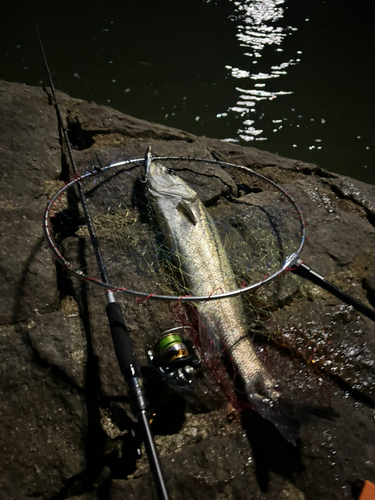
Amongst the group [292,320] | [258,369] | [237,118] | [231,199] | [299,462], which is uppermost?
[237,118]

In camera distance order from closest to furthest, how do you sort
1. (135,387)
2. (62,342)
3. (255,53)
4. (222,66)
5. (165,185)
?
(135,387), (62,342), (165,185), (222,66), (255,53)

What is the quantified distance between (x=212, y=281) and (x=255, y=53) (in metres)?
7.32

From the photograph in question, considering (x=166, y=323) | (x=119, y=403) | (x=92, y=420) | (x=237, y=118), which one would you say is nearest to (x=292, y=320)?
(x=166, y=323)

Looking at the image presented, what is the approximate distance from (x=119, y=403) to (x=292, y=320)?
1.53 m

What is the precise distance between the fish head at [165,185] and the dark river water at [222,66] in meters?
3.04

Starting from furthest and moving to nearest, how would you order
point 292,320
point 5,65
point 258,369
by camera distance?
point 5,65 → point 292,320 → point 258,369

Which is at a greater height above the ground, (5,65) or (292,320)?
(5,65)

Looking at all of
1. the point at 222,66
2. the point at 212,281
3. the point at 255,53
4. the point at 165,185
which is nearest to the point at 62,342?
the point at 212,281

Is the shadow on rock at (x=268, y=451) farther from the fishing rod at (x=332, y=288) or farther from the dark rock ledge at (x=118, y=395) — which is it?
the fishing rod at (x=332, y=288)

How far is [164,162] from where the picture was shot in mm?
4117

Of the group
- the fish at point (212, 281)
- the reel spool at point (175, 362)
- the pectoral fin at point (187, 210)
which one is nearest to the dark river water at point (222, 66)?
the fish at point (212, 281)

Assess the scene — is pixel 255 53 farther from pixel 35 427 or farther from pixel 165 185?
pixel 35 427

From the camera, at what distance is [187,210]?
346 centimetres

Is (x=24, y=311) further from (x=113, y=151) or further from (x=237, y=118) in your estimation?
(x=237, y=118)
